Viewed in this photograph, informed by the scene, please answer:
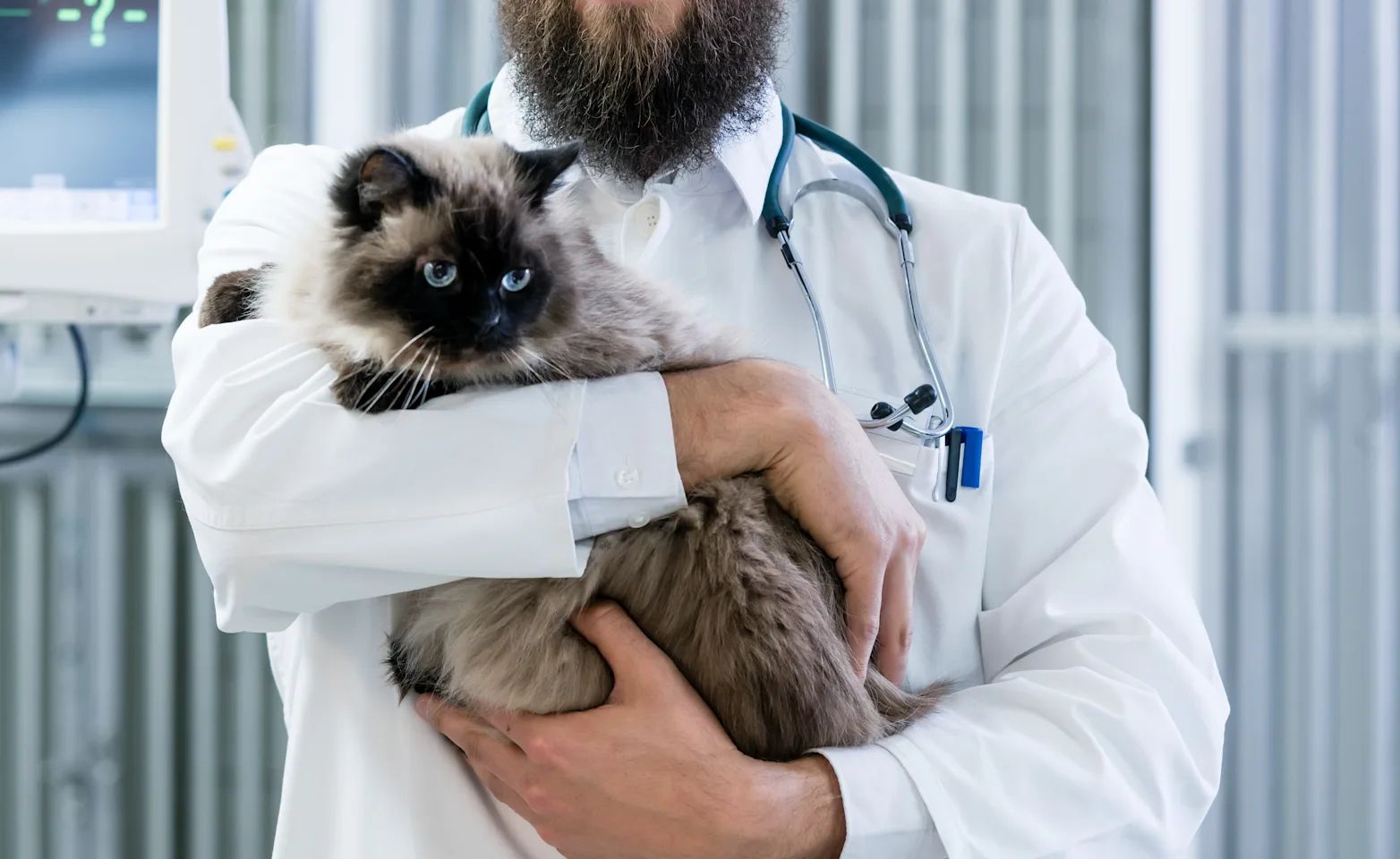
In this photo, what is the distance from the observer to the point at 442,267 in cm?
85

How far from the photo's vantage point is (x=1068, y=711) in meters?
0.98

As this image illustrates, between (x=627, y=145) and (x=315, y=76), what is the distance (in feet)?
3.38

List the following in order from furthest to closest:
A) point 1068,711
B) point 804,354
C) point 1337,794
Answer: point 1337,794 → point 804,354 → point 1068,711

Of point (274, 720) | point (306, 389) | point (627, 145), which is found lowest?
point (274, 720)

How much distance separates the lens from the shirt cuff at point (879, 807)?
2.94ft

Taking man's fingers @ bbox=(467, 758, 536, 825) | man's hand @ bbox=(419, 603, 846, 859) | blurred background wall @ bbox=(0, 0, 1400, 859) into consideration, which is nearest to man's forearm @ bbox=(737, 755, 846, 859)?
man's hand @ bbox=(419, 603, 846, 859)

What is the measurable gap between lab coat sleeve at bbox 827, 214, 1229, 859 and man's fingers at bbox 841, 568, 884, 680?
0.09 meters

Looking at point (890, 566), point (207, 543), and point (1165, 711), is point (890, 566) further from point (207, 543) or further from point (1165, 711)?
point (207, 543)

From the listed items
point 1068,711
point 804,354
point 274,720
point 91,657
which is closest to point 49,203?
point 91,657

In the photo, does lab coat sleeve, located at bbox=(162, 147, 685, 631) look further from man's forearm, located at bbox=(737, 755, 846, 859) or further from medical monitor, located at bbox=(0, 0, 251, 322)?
medical monitor, located at bbox=(0, 0, 251, 322)

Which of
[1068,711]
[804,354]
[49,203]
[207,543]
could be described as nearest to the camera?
[207,543]

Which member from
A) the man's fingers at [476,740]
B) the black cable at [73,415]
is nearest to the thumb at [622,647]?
the man's fingers at [476,740]

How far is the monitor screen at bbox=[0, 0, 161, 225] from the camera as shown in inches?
63.8

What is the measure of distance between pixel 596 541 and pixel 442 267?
0.95 ft
